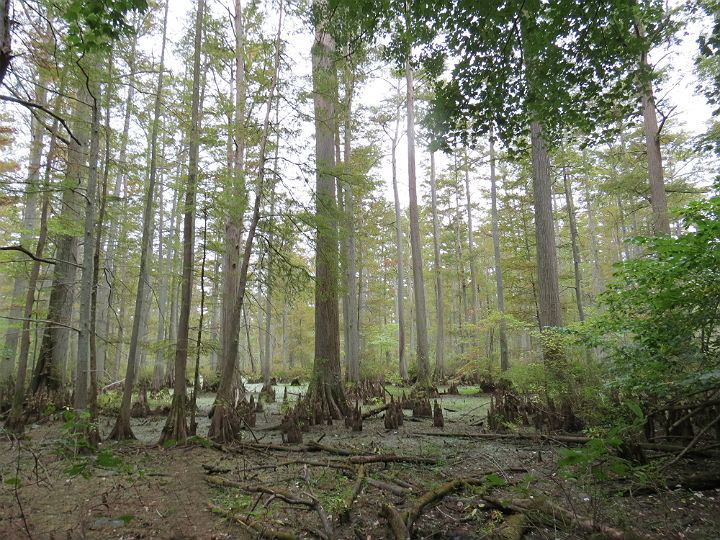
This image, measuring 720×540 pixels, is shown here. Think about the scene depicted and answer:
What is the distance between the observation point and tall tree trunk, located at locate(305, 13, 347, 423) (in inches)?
240

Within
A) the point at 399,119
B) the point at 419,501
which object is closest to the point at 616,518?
the point at 419,501

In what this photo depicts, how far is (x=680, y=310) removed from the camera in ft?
11.1

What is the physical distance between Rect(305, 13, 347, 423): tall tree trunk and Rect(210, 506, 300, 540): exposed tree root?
388cm

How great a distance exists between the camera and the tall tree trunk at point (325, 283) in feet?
20.0

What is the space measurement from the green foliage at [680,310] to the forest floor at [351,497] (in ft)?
2.94

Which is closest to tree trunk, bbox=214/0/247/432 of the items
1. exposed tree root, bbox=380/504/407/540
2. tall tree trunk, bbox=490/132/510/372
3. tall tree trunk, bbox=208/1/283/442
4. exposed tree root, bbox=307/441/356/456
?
tall tree trunk, bbox=208/1/283/442

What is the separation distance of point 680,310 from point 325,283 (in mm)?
5077

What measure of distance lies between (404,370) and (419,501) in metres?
11.2

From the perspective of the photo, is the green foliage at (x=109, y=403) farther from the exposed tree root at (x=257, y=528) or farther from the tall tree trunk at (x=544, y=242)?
the tall tree trunk at (x=544, y=242)

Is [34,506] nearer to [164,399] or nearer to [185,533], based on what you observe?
[185,533]

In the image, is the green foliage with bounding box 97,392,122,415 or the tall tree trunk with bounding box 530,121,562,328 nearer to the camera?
the tall tree trunk with bounding box 530,121,562,328

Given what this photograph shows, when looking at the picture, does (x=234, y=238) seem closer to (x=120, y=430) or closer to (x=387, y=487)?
(x=120, y=430)

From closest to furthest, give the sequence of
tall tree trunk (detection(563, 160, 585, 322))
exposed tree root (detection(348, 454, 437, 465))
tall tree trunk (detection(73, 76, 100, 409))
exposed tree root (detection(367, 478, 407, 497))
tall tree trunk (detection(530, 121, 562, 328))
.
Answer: exposed tree root (detection(367, 478, 407, 497))
exposed tree root (detection(348, 454, 437, 465))
tall tree trunk (detection(73, 76, 100, 409))
tall tree trunk (detection(530, 121, 562, 328))
tall tree trunk (detection(563, 160, 585, 322))

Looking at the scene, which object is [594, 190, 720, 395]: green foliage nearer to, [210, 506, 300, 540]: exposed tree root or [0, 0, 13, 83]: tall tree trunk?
[210, 506, 300, 540]: exposed tree root
